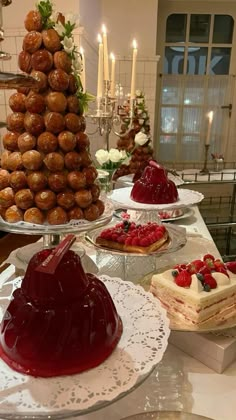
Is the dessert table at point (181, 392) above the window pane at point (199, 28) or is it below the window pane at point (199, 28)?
below

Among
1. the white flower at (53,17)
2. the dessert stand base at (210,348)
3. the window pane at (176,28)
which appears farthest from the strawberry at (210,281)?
the window pane at (176,28)

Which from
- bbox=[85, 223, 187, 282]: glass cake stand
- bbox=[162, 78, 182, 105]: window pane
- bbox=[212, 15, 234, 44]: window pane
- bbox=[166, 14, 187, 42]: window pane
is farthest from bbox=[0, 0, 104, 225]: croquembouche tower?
bbox=[212, 15, 234, 44]: window pane

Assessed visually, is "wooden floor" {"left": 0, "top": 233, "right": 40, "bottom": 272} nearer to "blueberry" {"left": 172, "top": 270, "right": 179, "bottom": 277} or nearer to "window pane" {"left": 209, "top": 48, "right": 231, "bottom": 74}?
"blueberry" {"left": 172, "top": 270, "right": 179, "bottom": 277}

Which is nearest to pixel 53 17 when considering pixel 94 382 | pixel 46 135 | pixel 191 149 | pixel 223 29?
pixel 46 135

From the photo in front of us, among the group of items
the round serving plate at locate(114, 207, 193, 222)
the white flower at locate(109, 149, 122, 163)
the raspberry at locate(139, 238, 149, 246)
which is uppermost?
the white flower at locate(109, 149, 122, 163)

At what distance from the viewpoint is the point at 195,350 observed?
78 cm

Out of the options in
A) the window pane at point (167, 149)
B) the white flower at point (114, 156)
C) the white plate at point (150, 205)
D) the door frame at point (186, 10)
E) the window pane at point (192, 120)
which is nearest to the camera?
the white plate at point (150, 205)

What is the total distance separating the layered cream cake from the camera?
2.66 ft

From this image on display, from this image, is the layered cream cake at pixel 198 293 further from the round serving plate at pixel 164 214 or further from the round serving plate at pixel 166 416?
the round serving plate at pixel 164 214

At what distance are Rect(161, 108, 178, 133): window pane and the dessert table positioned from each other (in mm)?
3232

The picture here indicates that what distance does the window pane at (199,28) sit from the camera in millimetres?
3572

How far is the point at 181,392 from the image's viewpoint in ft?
2.26

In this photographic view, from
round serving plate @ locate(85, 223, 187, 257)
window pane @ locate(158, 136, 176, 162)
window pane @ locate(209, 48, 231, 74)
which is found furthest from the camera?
window pane @ locate(158, 136, 176, 162)

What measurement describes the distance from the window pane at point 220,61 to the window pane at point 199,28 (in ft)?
0.54
